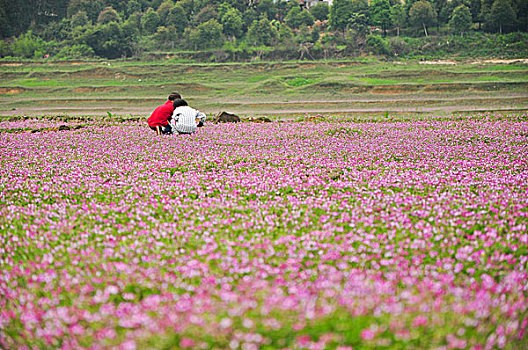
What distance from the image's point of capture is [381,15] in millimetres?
108188

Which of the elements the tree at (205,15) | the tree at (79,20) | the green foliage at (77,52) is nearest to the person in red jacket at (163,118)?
the green foliage at (77,52)

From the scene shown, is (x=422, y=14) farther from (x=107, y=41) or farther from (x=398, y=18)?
(x=107, y=41)

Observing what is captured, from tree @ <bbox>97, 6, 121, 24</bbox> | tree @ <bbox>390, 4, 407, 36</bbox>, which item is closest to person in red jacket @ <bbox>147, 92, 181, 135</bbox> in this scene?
tree @ <bbox>390, 4, 407, 36</bbox>

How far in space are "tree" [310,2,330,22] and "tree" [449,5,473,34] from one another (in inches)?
1390

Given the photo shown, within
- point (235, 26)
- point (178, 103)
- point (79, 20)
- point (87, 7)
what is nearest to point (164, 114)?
point (178, 103)

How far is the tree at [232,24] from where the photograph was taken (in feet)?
359

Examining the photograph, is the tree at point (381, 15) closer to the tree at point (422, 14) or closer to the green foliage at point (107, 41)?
the tree at point (422, 14)

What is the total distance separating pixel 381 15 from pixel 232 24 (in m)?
30.8

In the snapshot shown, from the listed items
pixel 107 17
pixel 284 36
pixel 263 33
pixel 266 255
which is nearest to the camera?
pixel 266 255

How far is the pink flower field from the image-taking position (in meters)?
4.15

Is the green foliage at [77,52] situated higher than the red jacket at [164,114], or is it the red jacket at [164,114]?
the green foliage at [77,52]

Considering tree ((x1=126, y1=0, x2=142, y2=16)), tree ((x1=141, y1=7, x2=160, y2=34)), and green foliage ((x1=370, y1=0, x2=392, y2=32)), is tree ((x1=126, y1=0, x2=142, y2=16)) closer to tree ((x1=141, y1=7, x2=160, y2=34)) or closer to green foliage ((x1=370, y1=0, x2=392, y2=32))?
tree ((x1=141, y1=7, x2=160, y2=34))

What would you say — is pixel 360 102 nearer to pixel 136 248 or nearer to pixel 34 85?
pixel 136 248

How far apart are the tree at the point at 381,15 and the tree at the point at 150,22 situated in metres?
47.6
